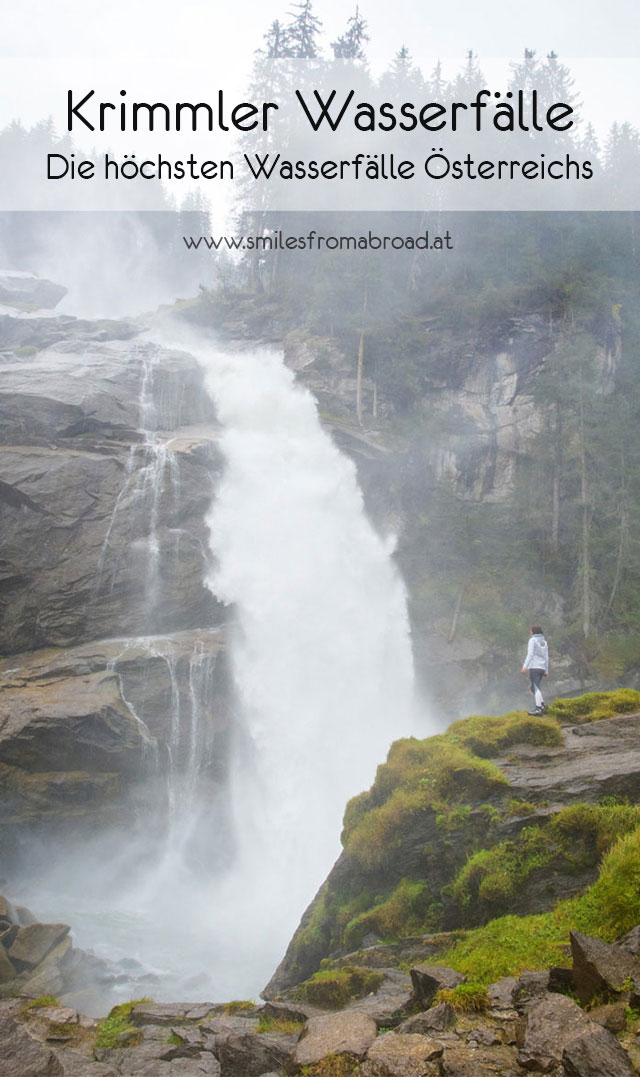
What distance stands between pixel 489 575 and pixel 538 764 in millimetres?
19805

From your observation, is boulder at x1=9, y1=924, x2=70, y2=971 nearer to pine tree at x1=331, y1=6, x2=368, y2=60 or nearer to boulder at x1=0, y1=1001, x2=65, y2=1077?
boulder at x1=0, y1=1001, x2=65, y2=1077

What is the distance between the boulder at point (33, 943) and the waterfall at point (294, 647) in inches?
151

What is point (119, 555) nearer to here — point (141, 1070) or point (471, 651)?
point (471, 651)

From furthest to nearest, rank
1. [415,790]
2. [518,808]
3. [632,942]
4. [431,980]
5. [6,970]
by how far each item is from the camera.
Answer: [6,970]
[415,790]
[518,808]
[431,980]
[632,942]

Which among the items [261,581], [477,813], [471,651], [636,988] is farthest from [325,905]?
[471,651]

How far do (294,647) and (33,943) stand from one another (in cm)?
1036

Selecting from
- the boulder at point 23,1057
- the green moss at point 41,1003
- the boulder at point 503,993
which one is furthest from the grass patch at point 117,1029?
the boulder at point 503,993

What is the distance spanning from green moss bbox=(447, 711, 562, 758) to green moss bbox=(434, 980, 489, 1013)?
4.24 metres

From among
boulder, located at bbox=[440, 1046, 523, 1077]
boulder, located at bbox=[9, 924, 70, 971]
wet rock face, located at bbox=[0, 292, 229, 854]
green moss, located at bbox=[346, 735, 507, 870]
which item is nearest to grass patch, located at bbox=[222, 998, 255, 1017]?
green moss, located at bbox=[346, 735, 507, 870]

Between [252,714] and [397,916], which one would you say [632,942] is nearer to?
[397,916]

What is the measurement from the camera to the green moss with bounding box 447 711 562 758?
920cm

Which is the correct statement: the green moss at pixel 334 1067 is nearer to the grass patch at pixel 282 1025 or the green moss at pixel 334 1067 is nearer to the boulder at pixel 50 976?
the grass patch at pixel 282 1025

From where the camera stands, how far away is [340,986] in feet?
22.7

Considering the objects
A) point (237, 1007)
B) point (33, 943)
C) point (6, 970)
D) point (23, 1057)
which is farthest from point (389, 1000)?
point (33, 943)
